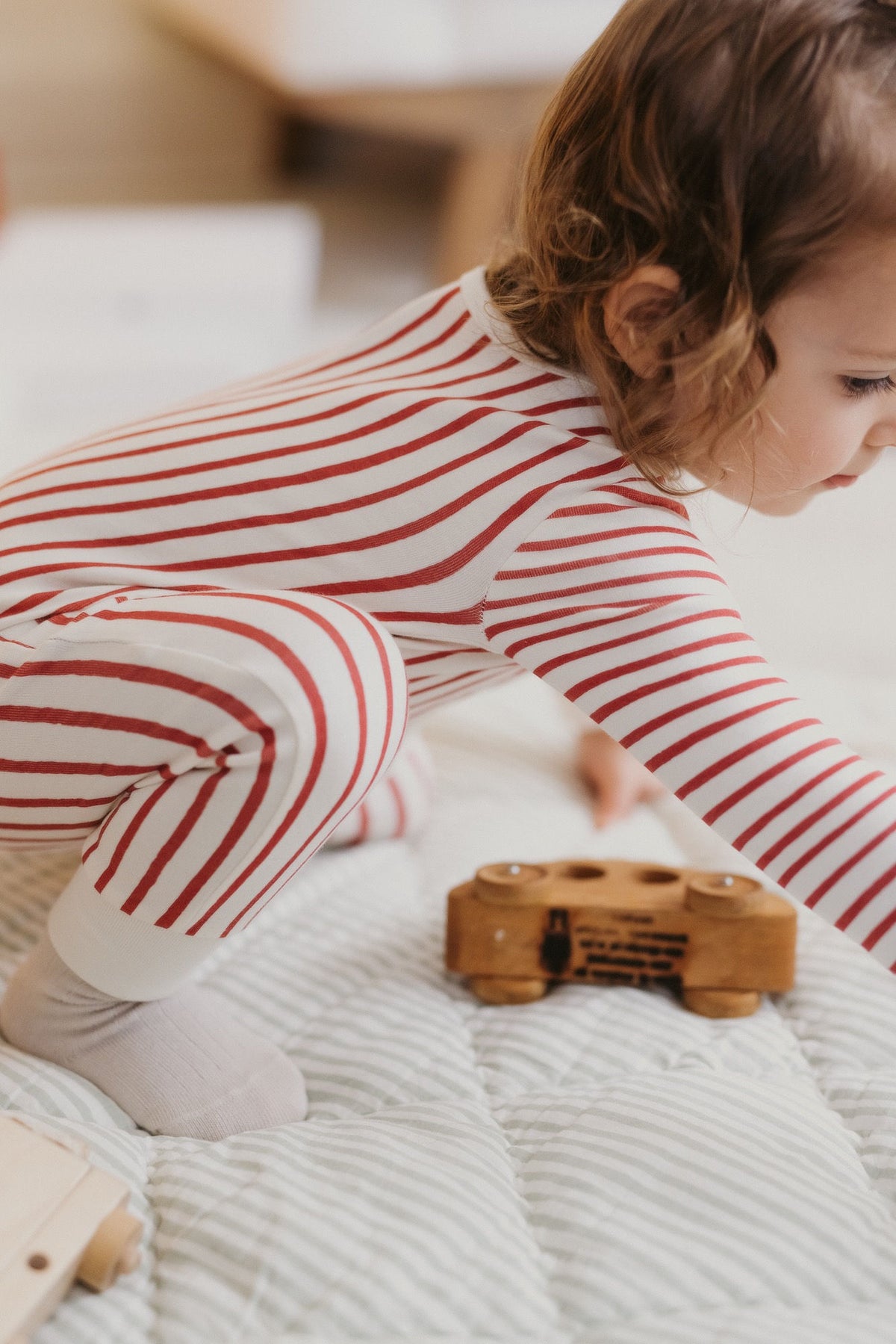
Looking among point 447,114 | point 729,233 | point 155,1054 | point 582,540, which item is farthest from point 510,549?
point 447,114

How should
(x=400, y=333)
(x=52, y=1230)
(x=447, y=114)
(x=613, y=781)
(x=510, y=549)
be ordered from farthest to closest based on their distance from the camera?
(x=447, y=114) < (x=613, y=781) < (x=400, y=333) < (x=510, y=549) < (x=52, y=1230)

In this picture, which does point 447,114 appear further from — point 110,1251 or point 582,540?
point 110,1251

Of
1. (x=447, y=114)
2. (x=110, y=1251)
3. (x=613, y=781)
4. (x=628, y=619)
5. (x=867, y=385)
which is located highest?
(x=447, y=114)

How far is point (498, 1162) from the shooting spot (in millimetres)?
494

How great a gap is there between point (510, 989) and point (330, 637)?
19 centimetres

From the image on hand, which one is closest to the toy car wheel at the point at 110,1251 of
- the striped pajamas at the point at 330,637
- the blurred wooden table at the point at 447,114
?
the striped pajamas at the point at 330,637

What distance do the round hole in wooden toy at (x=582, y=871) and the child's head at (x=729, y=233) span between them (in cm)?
19

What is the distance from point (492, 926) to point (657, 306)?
273mm

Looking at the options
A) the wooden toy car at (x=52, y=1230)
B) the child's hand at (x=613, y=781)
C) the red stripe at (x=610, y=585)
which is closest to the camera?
the wooden toy car at (x=52, y=1230)

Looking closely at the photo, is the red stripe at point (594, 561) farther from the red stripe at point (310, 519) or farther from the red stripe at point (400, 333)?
the red stripe at point (400, 333)

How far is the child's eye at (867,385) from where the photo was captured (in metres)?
0.54

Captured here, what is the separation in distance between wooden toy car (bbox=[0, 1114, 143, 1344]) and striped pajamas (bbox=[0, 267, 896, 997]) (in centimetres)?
10

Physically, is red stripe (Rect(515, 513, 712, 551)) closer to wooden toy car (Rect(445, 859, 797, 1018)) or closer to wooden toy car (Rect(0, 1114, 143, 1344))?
wooden toy car (Rect(445, 859, 797, 1018))

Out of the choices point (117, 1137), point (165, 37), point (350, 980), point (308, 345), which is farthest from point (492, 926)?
point (165, 37)
